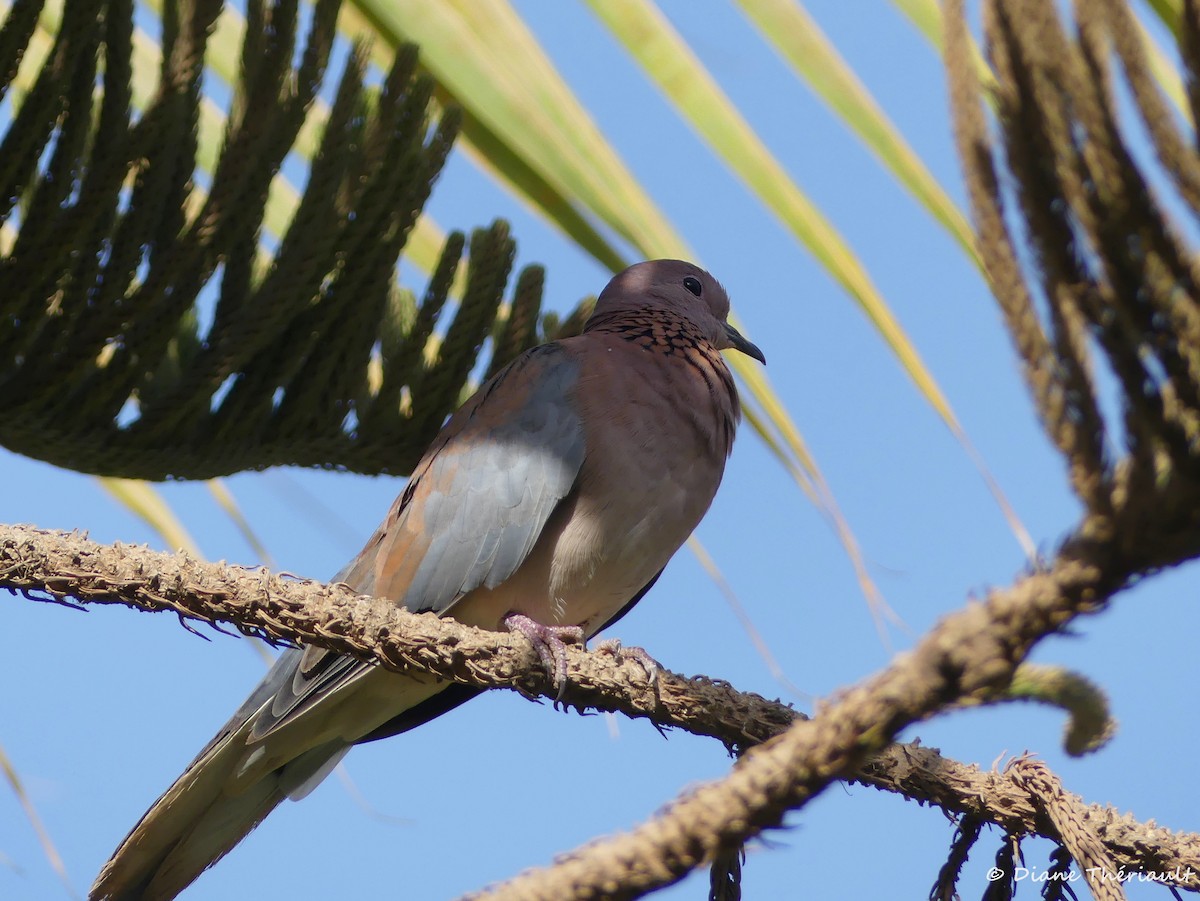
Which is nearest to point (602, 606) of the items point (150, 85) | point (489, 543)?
point (489, 543)

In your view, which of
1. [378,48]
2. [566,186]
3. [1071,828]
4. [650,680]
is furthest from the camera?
[378,48]

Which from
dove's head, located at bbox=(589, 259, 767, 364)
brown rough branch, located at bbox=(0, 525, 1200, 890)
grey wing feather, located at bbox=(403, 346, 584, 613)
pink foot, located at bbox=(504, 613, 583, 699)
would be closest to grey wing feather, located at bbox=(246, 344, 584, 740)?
grey wing feather, located at bbox=(403, 346, 584, 613)

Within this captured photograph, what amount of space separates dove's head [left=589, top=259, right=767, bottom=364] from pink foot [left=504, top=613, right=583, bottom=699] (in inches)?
42.3

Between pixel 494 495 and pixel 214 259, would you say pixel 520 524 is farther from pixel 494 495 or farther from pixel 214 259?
pixel 214 259

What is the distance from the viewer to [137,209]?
2.67 m

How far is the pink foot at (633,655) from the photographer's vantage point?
2.07 m

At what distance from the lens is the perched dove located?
2.72m

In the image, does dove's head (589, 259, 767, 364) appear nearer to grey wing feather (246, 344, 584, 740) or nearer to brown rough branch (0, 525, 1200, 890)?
grey wing feather (246, 344, 584, 740)

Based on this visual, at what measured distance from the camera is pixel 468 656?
1.94 m

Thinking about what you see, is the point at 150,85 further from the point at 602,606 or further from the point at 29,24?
the point at 602,606

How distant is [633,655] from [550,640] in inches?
7.2

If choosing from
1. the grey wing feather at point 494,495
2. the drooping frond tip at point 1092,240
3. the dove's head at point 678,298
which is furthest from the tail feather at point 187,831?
the drooping frond tip at point 1092,240

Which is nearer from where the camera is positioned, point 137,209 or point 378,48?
point 137,209

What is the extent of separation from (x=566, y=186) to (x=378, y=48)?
2.09ft
